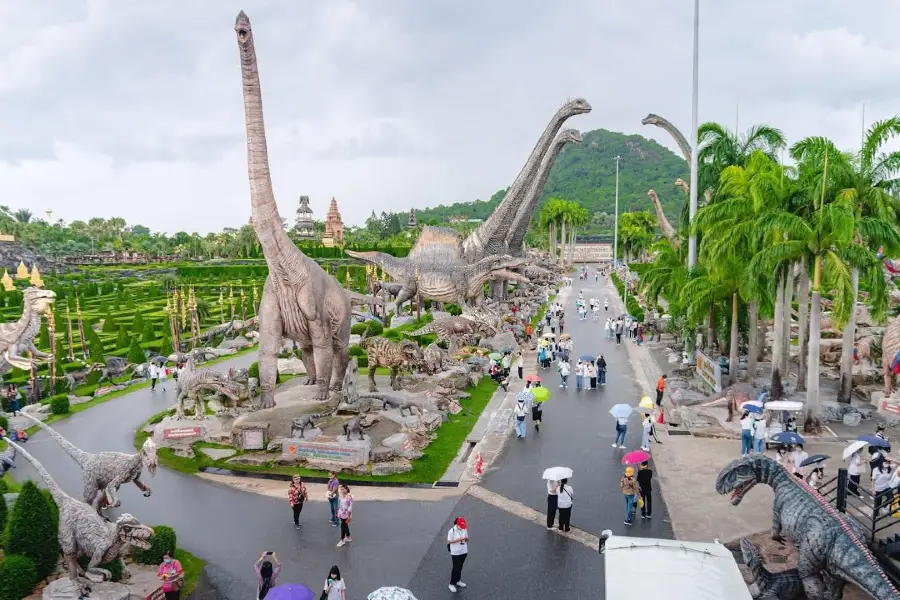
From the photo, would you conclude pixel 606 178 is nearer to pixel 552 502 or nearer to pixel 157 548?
pixel 552 502

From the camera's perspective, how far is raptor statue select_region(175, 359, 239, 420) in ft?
55.8

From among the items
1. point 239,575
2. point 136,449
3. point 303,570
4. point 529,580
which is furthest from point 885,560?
point 136,449

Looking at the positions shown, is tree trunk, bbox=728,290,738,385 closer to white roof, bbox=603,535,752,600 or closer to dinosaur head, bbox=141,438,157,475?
white roof, bbox=603,535,752,600

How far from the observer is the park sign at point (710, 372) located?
1908 centimetres

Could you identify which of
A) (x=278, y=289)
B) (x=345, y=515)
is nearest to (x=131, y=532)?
(x=345, y=515)

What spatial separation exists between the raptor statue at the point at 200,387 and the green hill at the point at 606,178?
12088 cm

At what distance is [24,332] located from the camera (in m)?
14.4

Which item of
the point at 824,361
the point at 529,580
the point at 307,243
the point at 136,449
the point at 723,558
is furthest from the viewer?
the point at 307,243

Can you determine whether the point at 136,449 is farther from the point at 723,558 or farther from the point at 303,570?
the point at 723,558

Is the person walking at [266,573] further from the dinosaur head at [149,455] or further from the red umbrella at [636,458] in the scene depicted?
the red umbrella at [636,458]

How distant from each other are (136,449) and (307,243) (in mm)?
72854

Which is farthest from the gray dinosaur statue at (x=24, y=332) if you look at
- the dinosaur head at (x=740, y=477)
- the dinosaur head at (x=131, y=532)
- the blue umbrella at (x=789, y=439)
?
the blue umbrella at (x=789, y=439)

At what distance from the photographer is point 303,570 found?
10.1 m

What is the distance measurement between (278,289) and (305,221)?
87839 mm
